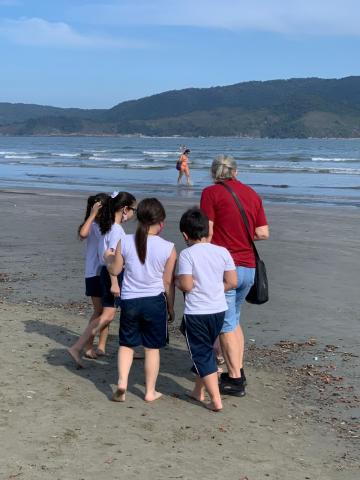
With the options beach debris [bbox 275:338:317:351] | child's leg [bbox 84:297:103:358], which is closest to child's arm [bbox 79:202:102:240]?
child's leg [bbox 84:297:103:358]

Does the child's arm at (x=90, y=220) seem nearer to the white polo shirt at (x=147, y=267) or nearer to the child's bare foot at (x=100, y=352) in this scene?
the white polo shirt at (x=147, y=267)

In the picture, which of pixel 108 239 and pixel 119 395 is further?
pixel 108 239

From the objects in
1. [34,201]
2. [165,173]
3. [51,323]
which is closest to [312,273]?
[51,323]

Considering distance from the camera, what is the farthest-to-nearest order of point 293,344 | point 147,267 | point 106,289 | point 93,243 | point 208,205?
1. point 293,344
2. point 93,243
3. point 106,289
4. point 208,205
5. point 147,267

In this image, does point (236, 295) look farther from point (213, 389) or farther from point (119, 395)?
point (119, 395)

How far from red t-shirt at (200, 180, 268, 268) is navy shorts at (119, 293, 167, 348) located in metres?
0.62

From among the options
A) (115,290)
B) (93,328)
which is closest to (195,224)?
(115,290)

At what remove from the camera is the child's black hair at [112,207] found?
5.88 meters

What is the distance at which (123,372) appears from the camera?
523 centimetres

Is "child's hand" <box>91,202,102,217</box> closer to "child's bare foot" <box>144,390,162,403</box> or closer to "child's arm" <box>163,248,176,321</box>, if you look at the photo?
"child's arm" <box>163,248,176,321</box>

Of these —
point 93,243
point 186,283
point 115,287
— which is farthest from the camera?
point 93,243

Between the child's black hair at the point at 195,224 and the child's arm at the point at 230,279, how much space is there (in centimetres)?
30

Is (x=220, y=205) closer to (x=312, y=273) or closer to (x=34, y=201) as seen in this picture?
(x=312, y=273)

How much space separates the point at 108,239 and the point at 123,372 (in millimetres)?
1111
